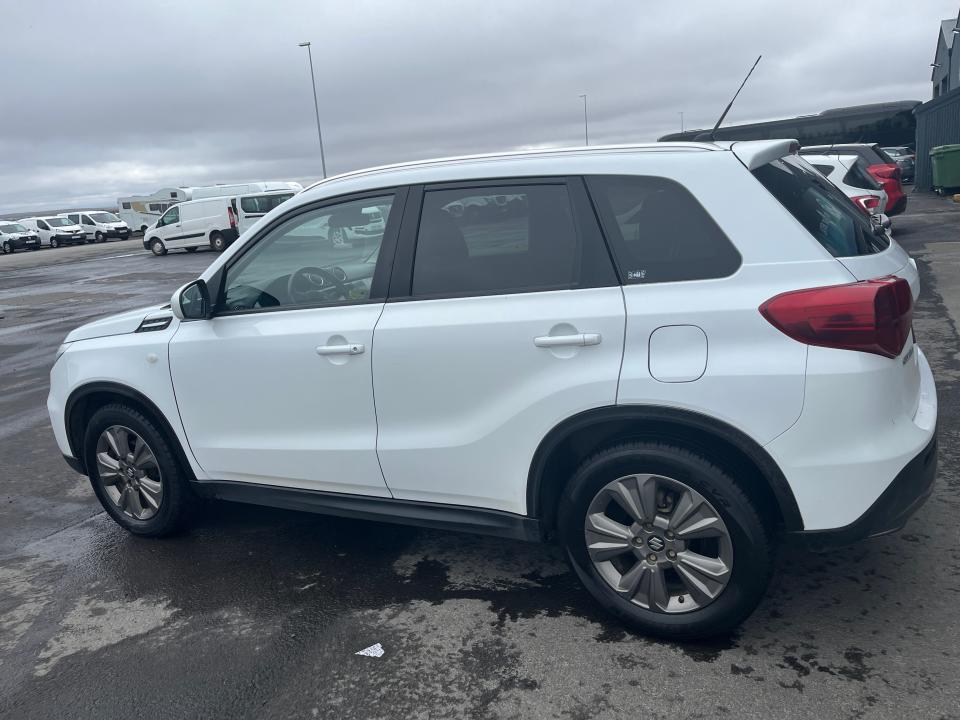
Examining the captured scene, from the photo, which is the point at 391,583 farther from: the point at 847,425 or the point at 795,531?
the point at 847,425

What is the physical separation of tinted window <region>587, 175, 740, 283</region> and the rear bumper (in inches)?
35.1

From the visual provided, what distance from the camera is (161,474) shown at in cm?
428

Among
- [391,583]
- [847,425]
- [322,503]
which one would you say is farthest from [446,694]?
[847,425]

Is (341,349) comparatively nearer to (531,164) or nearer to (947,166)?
(531,164)

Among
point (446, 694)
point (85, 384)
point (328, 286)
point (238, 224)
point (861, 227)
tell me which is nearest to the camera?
point (446, 694)

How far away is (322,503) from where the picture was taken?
150 inches

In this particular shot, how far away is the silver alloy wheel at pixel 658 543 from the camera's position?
298 centimetres

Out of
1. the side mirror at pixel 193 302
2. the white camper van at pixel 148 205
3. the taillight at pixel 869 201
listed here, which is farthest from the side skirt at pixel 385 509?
the white camper van at pixel 148 205

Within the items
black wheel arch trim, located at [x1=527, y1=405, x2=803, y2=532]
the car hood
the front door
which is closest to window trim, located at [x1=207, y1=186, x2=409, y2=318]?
the front door

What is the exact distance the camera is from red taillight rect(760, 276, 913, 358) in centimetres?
271

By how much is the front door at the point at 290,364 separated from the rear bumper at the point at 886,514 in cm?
173

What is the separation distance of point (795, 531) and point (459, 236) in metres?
1.68

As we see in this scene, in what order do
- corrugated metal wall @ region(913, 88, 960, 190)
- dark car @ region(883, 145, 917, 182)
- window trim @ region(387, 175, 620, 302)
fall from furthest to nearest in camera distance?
dark car @ region(883, 145, 917, 182) < corrugated metal wall @ region(913, 88, 960, 190) < window trim @ region(387, 175, 620, 302)

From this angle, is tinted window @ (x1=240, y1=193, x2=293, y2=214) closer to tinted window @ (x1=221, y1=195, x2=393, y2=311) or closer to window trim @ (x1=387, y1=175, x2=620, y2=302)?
tinted window @ (x1=221, y1=195, x2=393, y2=311)
